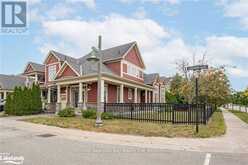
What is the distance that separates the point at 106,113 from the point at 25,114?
9785 millimetres

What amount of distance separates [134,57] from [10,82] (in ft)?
69.4

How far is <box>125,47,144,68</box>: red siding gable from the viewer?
2832cm

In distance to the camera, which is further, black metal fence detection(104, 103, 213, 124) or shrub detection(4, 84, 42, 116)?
shrub detection(4, 84, 42, 116)

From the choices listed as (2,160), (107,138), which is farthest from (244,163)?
(2,160)

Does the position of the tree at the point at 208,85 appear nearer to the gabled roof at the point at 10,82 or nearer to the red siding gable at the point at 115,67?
the red siding gable at the point at 115,67

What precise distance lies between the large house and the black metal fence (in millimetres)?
4163

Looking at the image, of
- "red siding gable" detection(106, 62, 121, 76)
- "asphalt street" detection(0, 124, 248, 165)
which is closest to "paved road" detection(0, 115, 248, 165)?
"asphalt street" detection(0, 124, 248, 165)

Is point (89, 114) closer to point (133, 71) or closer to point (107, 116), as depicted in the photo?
point (107, 116)

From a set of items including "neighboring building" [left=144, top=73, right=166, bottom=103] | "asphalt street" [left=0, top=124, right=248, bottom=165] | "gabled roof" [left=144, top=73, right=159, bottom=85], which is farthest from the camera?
"neighboring building" [left=144, top=73, right=166, bottom=103]

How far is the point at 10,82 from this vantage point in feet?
124

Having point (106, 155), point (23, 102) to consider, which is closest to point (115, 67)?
point (23, 102)

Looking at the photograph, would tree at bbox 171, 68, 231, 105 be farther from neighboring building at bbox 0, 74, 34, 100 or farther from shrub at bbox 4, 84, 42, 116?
neighboring building at bbox 0, 74, 34, 100

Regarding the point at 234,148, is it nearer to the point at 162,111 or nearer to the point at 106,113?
the point at 162,111

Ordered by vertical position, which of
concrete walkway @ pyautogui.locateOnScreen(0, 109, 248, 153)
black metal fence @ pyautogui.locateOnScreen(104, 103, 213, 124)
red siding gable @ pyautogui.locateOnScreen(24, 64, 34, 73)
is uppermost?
red siding gable @ pyautogui.locateOnScreen(24, 64, 34, 73)
